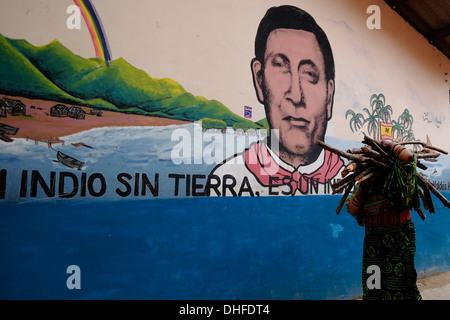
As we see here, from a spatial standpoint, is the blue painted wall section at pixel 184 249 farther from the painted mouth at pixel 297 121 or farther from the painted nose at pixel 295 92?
the painted nose at pixel 295 92

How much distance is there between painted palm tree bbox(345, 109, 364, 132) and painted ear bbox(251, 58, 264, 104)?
1.42 m

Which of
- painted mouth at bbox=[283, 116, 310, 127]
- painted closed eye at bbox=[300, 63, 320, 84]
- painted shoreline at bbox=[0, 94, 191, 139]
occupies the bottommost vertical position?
painted shoreline at bbox=[0, 94, 191, 139]

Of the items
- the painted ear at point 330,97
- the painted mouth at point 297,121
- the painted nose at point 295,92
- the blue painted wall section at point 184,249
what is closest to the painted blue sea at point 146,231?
the blue painted wall section at point 184,249

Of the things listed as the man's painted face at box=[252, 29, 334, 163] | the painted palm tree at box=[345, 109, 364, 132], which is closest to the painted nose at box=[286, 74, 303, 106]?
the man's painted face at box=[252, 29, 334, 163]

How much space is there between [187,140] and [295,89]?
1477mm

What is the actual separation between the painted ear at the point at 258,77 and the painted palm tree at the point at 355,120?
1420 mm

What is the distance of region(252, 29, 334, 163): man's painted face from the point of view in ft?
10.7

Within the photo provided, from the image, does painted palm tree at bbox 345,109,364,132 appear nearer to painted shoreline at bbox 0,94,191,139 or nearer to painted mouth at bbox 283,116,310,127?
painted mouth at bbox 283,116,310,127

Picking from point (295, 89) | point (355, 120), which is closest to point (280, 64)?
point (295, 89)

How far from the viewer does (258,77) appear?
10.5 feet

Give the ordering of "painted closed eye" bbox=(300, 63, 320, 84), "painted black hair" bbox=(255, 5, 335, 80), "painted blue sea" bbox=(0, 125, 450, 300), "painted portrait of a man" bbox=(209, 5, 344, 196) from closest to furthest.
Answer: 1. "painted blue sea" bbox=(0, 125, 450, 300)
2. "painted portrait of a man" bbox=(209, 5, 344, 196)
3. "painted black hair" bbox=(255, 5, 335, 80)
4. "painted closed eye" bbox=(300, 63, 320, 84)

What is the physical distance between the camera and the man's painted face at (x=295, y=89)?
3.26 m

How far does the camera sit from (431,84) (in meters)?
5.35
